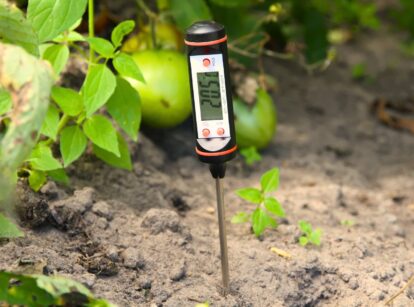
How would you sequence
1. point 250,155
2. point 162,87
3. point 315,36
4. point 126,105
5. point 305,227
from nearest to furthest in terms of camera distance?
point 126,105 → point 305,227 → point 162,87 → point 250,155 → point 315,36

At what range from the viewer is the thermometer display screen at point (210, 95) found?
1547 millimetres

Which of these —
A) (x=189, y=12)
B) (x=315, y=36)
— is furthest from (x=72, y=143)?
(x=315, y=36)

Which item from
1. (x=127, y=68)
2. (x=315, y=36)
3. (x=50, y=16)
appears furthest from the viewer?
(x=315, y=36)

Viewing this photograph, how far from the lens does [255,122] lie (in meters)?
2.52

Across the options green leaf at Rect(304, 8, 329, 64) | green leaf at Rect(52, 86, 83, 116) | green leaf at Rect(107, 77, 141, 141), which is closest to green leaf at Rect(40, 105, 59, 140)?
green leaf at Rect(52, 86, 83, 116)

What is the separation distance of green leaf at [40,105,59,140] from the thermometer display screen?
392mm

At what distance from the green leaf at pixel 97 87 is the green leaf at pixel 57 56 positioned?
0.34ft

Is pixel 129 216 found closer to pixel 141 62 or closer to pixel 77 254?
pixel 77 254

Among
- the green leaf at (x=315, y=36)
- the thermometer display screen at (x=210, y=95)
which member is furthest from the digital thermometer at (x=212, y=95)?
the green leaf at (x=315, y=36)

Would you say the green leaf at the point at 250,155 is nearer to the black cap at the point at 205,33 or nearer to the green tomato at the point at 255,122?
the green tomato at the point at 255,122

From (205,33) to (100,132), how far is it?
45cm

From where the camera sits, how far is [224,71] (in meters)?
1.54

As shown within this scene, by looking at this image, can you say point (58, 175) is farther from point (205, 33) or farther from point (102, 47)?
point (205, 33)

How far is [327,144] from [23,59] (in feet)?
5.36
